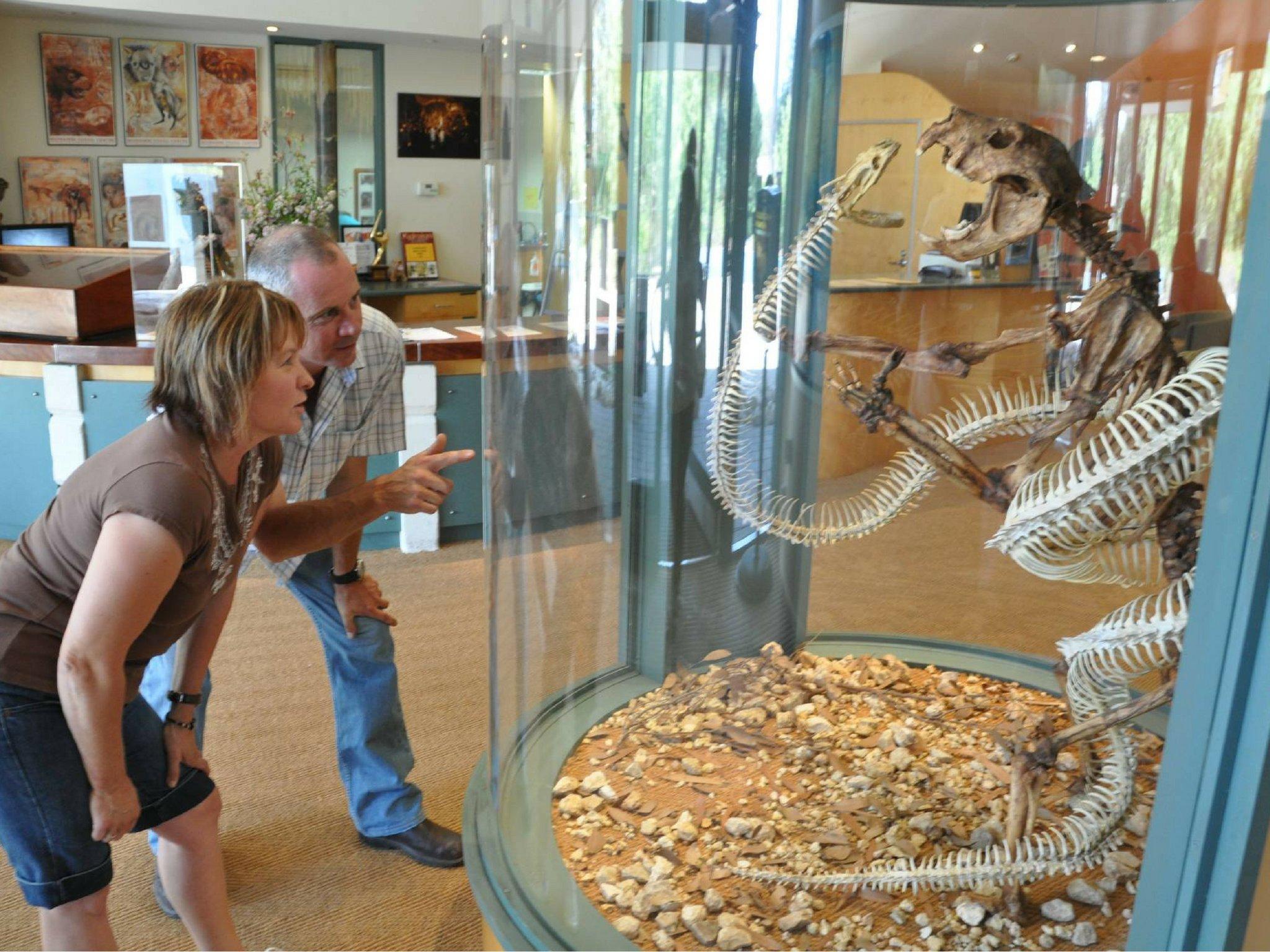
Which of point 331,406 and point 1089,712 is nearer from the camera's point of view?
point 1089,712

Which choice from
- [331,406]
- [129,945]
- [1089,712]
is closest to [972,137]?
[1089,712]

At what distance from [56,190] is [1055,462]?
6834mm

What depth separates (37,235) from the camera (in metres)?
5.71

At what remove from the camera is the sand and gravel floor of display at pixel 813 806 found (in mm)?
1255

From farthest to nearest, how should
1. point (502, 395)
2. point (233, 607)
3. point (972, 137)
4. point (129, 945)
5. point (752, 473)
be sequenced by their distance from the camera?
point (233, 607) → point (129, 945) → point (502, 395) → point (752, 473) → point (972, 137)

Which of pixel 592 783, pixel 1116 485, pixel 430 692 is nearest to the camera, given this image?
pixel 1116 485

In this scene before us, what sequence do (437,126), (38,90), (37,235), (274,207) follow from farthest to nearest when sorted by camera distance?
(437,126), (38,90), (37,235), (274,207)

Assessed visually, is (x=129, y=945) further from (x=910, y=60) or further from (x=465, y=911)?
(x=910, y=60)

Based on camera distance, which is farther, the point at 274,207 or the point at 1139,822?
the point at 274,207

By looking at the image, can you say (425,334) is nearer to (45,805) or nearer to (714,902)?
(45,805)

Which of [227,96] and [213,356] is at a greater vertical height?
Answer: [227,96]

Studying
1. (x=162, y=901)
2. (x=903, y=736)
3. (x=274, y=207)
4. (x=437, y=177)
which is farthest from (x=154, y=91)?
(x=903, y=736)

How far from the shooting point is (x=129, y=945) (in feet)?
5.77

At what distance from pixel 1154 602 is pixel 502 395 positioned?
822mm
